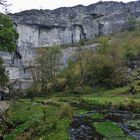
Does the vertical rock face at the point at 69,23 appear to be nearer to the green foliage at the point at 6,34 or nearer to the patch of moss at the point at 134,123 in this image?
the patch of moss at the point at 134,123

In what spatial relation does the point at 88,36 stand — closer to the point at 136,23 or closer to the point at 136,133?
the point at 136,23

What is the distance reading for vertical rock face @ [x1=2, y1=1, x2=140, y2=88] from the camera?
153 metres

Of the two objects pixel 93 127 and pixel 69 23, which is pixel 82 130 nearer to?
pixel 93 127

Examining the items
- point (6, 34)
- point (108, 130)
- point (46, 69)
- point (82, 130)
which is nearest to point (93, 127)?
point (82, 130)

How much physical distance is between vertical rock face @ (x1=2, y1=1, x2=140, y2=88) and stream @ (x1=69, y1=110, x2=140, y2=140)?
9133cm

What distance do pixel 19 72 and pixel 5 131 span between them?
298ft

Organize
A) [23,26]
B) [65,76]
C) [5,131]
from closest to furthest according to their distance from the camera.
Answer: [5,131], [65,76], [23,26]

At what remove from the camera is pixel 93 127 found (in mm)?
37625

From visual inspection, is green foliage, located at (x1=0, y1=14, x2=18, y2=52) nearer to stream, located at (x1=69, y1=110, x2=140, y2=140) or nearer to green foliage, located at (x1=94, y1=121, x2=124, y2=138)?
stream, located at (x1=69, y1=110, x2=140, y2=140)

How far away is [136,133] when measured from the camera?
114 ft

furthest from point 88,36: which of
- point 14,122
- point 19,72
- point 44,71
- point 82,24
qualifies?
point 14,122

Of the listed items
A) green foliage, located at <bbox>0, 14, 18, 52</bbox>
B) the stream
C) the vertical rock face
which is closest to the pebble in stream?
the stream

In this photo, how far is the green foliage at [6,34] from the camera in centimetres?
3322

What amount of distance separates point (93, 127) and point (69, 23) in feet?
433
